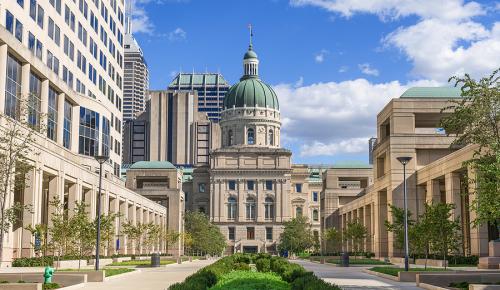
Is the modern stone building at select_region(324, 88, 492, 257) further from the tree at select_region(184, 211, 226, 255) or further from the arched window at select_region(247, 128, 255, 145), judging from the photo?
the arched window at select_region(247, 128, 255, 145)

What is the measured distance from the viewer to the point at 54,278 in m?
30.2

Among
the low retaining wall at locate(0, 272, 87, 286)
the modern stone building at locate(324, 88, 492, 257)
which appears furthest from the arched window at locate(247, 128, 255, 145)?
the low retaining wall at locate(0, 272, 87, 286)

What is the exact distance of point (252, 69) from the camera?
19012 centimetres

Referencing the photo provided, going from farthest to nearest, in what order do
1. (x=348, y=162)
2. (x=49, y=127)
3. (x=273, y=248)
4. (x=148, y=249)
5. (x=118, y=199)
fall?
(x=273, y=248) → (x=348, y=162) → (x=148, y=249) → (x=118, y=199) → (x=49, y=127)

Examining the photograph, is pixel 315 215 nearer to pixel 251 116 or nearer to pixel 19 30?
pixel 251 116

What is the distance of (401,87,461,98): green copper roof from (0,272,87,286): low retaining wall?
41.0m

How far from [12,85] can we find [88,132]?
73.7 feet

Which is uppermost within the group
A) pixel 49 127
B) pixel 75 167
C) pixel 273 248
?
pixel 49 127

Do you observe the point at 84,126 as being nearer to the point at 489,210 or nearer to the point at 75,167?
the point at 75,167

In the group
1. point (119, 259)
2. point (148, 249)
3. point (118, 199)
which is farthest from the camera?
point (148, 249)

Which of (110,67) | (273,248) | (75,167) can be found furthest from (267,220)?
(75,167)

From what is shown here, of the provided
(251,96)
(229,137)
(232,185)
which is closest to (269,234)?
(232,185)

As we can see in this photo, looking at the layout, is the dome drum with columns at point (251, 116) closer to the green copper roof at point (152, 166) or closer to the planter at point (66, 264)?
the green copper roof at point (152, 166)

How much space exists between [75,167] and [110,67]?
34353 mm
